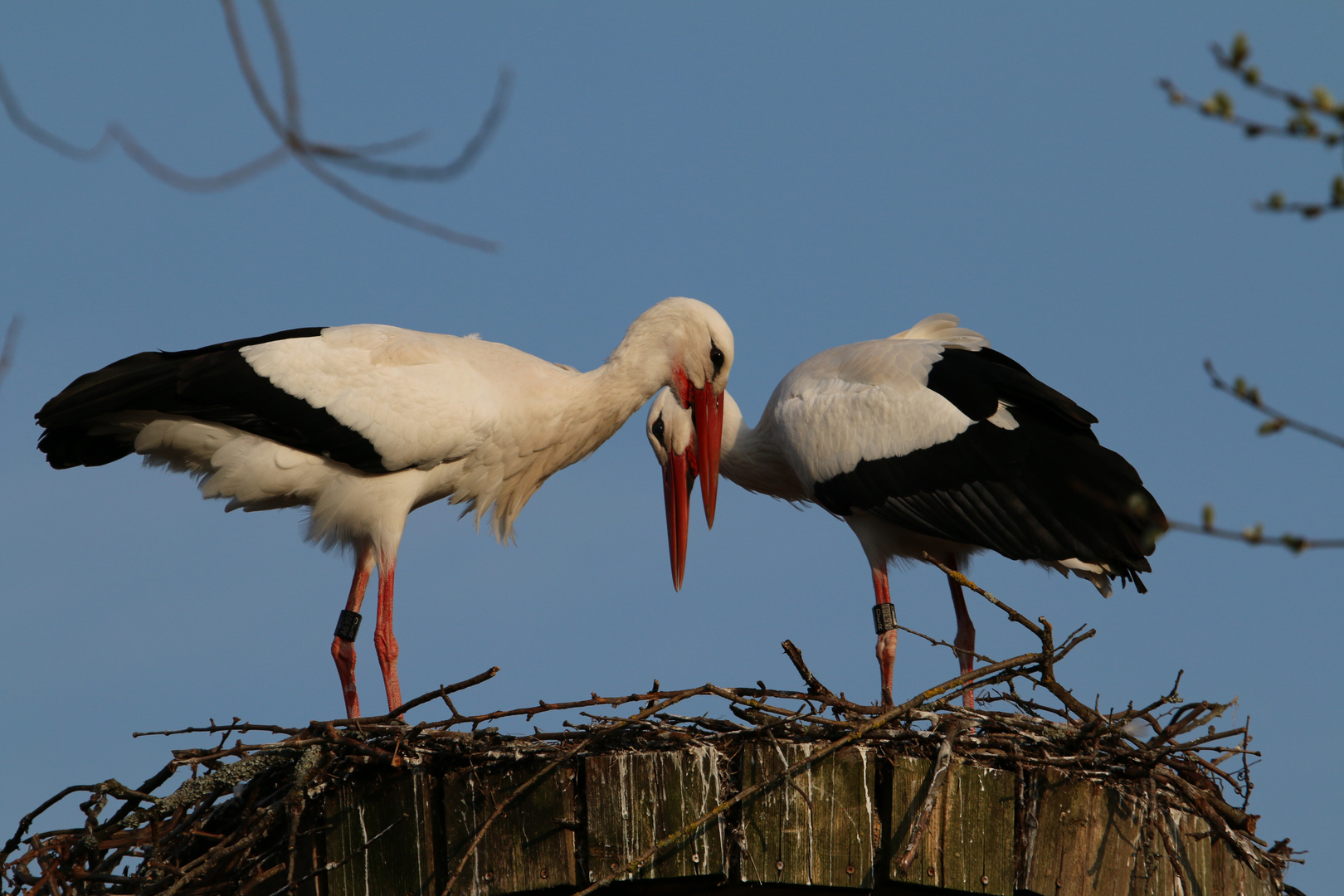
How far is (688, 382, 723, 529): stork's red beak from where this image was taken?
766cm

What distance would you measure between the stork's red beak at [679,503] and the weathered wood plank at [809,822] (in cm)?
418

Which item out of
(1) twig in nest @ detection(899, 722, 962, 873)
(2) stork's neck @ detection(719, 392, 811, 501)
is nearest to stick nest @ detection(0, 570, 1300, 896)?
(1) twig in nest @ detection(899, 722, 962, 873)

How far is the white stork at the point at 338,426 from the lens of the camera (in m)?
6.41

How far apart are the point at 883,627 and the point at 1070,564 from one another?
104 centimetres

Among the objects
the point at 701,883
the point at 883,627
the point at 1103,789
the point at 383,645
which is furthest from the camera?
the point at 883,627

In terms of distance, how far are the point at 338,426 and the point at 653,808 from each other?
346 centimetres

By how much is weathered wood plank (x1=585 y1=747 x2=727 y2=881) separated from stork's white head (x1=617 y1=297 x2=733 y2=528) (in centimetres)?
401

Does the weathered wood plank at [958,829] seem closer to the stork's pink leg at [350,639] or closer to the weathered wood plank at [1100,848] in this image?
the weathered wood plank at [1100,848]

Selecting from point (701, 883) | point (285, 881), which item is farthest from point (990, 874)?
point (285, 881)

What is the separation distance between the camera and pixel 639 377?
7348 mm

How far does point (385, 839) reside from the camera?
3.80 m

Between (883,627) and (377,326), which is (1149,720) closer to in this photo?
(883,627)

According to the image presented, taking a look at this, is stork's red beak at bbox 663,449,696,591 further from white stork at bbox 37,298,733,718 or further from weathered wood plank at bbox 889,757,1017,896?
weathered wood plank at bbox 889,757,1017,896

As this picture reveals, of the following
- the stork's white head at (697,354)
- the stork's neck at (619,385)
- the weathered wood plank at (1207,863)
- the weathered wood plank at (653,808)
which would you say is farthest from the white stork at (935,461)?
the weathered wood plank at (653,808)
